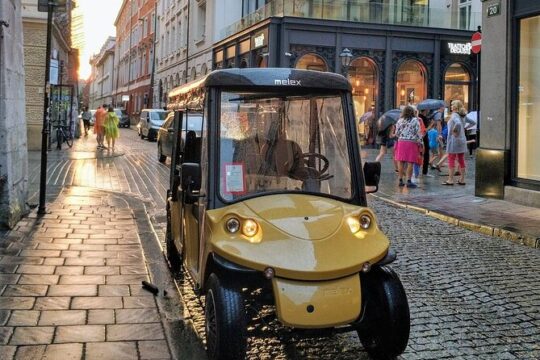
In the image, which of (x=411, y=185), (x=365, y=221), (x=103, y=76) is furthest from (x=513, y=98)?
(x=103, y=76)

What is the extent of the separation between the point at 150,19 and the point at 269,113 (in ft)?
202

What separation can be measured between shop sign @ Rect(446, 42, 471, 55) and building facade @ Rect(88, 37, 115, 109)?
69.9 meters

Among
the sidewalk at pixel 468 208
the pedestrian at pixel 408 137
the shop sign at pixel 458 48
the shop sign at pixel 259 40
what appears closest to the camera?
the sidewalk at pixel 468 208

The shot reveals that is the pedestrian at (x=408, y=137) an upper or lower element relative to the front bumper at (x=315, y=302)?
upper

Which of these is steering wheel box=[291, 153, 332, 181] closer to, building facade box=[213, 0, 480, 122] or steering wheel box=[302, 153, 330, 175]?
steering wheel box=[302, 153, 330, 175]

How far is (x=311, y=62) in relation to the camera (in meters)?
27.0

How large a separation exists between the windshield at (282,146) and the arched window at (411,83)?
78.5 ft

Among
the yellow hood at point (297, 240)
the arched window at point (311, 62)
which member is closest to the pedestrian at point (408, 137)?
the yellow hood at point (297, 240)

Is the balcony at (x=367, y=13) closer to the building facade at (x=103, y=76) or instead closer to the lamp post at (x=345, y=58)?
the lamp post at (x=345, y=58)

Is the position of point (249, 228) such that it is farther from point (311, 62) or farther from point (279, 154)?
point (311, 62)

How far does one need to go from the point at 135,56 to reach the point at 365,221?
Result: 70230 millimetres

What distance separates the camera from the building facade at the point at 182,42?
38.2m

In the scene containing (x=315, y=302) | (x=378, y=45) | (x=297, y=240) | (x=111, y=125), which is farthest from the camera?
(x=378, y=45)

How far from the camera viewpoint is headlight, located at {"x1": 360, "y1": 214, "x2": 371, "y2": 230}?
12.7ft
